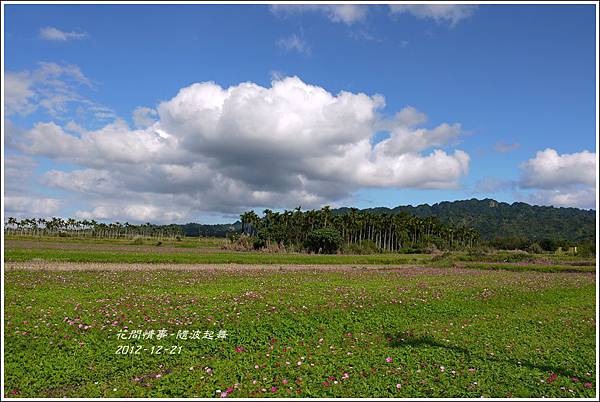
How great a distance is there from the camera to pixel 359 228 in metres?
114

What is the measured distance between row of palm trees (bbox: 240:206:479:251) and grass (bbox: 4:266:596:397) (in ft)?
264

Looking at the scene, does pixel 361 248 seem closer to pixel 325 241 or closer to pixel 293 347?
pixel 325 241

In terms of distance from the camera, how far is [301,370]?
848 centimetres

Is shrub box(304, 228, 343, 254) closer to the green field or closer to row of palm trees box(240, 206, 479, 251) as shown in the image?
row of palm trees box(240, 206, 479, 251)

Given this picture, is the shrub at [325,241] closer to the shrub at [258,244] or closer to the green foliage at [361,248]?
the green foliage at [361,248]

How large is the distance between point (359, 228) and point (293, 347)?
345 ft

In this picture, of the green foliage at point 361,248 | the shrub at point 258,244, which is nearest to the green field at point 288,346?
the green foliage at point 361,248

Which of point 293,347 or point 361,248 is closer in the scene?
point 293,347

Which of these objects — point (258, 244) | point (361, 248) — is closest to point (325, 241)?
point (361, 248)

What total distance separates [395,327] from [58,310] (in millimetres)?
10007

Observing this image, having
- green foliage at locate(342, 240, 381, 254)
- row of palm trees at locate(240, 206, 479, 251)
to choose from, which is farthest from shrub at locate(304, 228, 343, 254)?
row of palm trees at locate(240, 206, 479, 251)

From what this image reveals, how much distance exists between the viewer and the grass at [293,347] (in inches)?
304

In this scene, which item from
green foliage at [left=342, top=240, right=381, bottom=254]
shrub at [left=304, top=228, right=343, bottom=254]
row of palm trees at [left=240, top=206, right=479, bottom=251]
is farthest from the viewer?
row of palm trees at [left=240, top=206, right=479, bottom=251]

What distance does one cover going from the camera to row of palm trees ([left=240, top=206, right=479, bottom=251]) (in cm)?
10350
